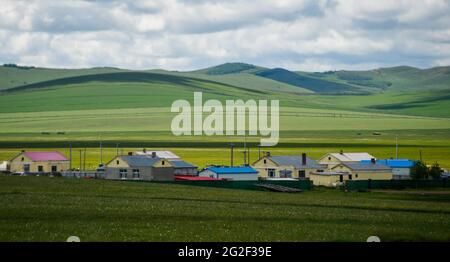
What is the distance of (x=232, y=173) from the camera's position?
78.1 metres

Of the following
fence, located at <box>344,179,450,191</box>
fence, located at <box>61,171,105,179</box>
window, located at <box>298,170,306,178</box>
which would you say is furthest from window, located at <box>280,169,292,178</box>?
fence, located at <box>61,171,105,179</box>

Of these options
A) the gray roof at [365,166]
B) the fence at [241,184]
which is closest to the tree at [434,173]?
the gray roof at [365,166]

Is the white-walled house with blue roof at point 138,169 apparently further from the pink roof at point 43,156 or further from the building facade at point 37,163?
the pink roof at point 43,156

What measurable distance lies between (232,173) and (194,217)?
144ft

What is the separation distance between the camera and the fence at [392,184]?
6875 cm

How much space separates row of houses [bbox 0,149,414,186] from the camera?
77312mm

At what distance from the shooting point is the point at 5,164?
86.5m

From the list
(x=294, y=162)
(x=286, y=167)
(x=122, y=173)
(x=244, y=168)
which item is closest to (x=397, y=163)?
(x=294, y=162)

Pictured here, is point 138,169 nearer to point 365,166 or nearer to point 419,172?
point 365,166

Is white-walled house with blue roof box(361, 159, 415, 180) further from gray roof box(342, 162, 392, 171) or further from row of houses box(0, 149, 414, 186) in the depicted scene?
gray roof box(342, 162, 392, 171)

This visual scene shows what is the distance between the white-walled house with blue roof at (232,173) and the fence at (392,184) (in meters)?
10.8

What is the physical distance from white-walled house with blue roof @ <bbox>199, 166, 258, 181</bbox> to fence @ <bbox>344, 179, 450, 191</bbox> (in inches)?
427
